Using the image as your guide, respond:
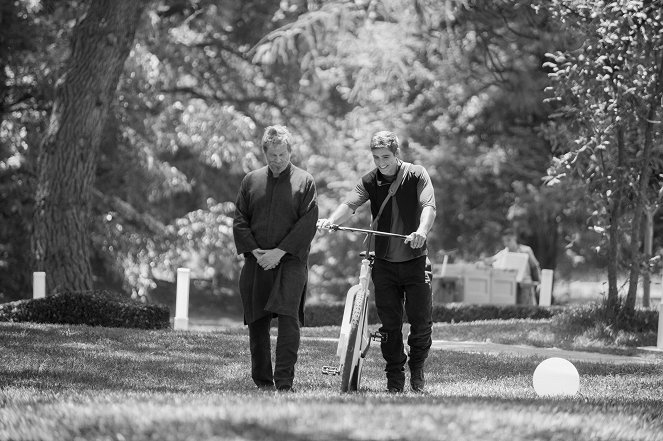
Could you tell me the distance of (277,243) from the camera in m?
9.86

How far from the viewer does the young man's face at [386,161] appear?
984 cm

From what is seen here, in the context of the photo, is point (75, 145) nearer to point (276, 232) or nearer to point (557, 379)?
point (276, 232)

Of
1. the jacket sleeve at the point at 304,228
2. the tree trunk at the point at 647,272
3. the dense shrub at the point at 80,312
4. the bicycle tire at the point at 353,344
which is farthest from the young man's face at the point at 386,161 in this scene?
the tree trunk at the point at 647,272

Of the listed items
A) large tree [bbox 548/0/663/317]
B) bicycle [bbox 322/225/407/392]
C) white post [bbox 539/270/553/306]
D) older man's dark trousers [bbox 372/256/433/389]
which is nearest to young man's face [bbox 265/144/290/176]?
bicycle [bbox 322/225/407/392]

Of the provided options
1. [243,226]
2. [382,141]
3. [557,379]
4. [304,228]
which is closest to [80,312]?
[243,226]

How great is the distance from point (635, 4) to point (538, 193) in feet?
46.9

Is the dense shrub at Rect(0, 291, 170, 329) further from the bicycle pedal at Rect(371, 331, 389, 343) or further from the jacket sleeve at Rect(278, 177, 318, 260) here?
the jacket sleeve at Rect(278, 177, 318, 260)

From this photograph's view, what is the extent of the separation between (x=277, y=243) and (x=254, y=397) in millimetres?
1694

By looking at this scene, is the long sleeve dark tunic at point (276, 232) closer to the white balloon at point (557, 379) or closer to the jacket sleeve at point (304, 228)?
the jacket sleeve at point (304, 228)

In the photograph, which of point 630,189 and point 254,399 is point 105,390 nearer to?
point 254,399

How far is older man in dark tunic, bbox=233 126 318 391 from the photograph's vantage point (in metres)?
9.80

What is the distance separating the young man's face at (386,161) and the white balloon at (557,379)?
6.36 feet

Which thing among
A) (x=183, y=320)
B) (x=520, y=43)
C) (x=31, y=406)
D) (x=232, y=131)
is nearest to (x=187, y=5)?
(x=232, y=131)

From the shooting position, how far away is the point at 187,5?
109 feet
